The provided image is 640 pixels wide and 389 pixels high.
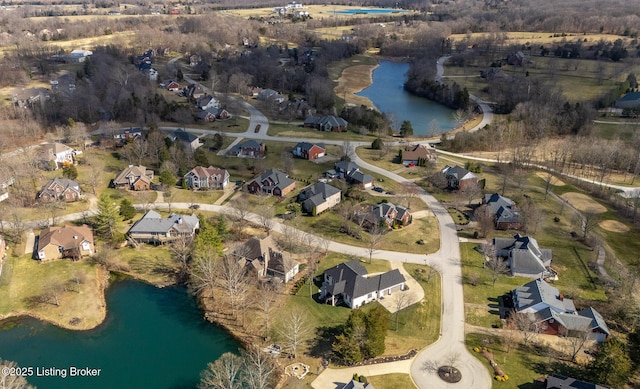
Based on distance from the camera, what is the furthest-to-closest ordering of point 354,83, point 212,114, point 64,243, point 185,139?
point 354,83 → point 212,114 → point 185,139 → point 64,243

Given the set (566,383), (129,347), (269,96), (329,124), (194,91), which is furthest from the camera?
(194,91)

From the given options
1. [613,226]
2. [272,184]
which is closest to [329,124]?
[272,184]

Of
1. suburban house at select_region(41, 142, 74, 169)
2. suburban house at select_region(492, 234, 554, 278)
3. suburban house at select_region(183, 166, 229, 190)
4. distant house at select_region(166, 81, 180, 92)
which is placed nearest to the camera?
suburban house at select_region(492, 234, 554, 278)

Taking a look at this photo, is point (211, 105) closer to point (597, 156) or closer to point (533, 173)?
point (533, 173)

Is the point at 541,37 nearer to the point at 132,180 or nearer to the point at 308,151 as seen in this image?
the point at 308,151

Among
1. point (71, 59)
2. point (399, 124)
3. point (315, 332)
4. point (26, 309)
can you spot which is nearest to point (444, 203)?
point (315, 332)

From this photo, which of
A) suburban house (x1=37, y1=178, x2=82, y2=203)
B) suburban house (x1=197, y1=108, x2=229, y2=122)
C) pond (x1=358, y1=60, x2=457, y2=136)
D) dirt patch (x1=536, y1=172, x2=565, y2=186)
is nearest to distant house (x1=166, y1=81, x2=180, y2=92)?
suburban house (x1=197, y1=108, x2=229, y2=122)

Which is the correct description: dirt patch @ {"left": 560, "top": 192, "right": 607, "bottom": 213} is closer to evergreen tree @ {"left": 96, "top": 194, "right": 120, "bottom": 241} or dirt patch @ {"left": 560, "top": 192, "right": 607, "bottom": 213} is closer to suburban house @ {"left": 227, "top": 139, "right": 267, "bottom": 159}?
suburban house @ {"left": 227, "top": 139, "right": 267, "bottom": 159}
